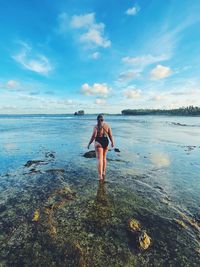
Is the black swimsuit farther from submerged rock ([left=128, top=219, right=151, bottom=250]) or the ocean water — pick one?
submerged rock ([left=128, top=219, right=151, bottom=250])

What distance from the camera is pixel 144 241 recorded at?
509 cm

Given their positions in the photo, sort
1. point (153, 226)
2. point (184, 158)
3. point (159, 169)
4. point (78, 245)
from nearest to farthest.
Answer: point (78, 245) → point (153, 226) → point (159, 169) → point (184, 158)

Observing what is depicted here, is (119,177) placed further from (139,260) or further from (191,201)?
(139,260)

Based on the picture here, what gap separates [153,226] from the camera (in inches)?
231

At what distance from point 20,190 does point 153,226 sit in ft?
17.8

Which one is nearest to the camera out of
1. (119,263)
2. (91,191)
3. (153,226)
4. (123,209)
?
(119,263)

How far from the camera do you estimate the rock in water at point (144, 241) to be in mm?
4969

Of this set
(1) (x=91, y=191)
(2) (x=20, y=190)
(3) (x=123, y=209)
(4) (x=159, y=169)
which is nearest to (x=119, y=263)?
(3) (x=123, y=209)

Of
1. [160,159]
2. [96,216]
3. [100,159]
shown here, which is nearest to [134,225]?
[96,216]

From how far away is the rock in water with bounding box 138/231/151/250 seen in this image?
4.97 metres

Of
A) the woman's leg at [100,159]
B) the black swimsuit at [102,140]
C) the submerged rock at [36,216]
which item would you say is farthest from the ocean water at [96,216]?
the black swimsuit at [102,140]

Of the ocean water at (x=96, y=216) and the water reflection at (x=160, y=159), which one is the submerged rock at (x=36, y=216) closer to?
the ocean water at (x=96, y=216)

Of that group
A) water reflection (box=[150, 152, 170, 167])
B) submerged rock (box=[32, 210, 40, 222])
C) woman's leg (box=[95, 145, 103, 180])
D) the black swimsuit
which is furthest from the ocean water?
the black swimsuit

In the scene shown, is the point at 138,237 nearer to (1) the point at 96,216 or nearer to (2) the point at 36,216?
(1) the point at 96,216
